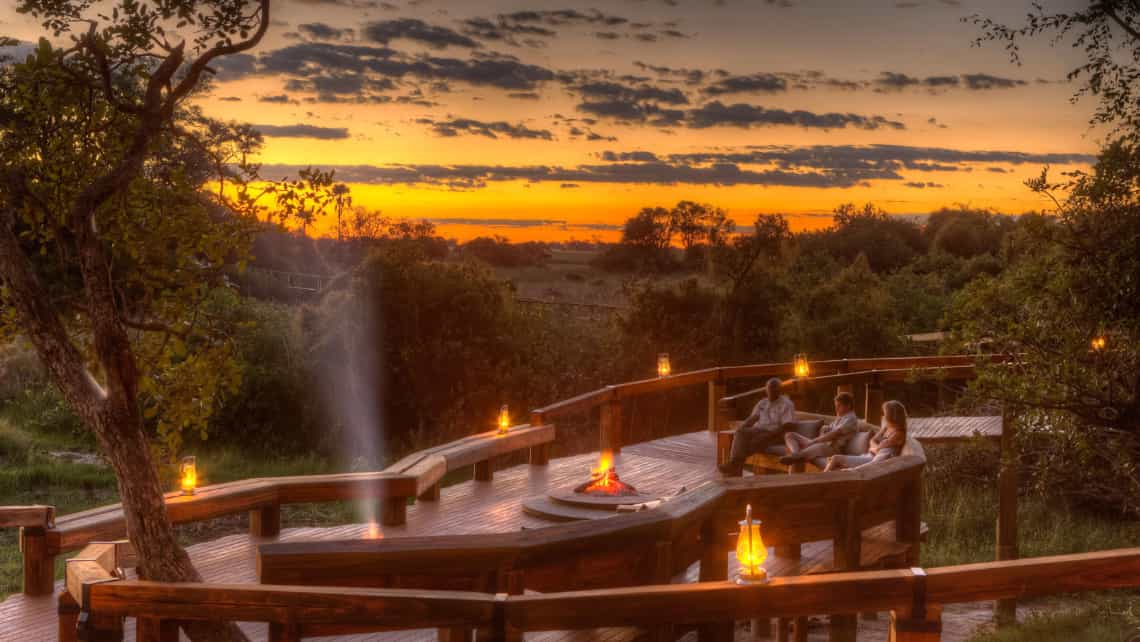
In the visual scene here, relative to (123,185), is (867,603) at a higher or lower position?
lower

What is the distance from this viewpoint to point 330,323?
72.7 ft

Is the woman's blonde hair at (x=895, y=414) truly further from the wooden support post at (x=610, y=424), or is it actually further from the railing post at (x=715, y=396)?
the railing post at (x=715, y=396)

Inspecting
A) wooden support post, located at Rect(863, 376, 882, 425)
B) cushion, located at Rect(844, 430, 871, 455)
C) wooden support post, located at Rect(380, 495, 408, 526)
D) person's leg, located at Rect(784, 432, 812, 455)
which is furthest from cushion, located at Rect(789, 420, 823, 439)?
wooden support post, located at Rect(380, 495, 408, 526)

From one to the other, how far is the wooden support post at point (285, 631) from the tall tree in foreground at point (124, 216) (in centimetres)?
105

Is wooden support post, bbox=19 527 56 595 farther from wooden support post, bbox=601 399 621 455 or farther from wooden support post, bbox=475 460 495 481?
wooden support post, bbox=601 399 621 455

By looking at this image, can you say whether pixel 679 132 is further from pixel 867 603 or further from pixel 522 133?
pixel 867 603

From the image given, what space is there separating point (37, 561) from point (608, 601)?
15.4 ft

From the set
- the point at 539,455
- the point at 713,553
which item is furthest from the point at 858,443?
the point at 713,553

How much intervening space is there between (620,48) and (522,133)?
5192 mm

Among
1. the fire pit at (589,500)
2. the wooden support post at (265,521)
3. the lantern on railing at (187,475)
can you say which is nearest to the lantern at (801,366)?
the fire pit at (589,500)

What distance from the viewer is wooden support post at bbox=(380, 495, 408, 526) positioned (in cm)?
871

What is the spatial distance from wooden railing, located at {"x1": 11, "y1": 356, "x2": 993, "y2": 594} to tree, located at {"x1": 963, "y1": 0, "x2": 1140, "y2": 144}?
2.13 metres

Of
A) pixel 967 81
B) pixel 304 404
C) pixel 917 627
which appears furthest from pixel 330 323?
pixel 917 627

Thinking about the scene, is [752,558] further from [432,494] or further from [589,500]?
[432,494]
